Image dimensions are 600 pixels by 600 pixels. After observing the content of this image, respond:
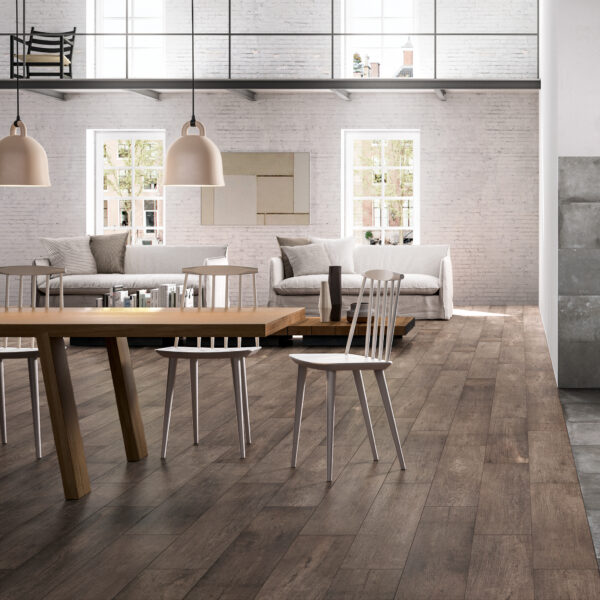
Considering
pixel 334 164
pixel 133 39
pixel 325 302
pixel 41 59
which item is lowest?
pixel 325 302

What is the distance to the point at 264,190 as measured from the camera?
1302 cm

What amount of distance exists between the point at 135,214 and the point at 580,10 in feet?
27.4

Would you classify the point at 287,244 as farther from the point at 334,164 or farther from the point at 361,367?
the point at 361,367

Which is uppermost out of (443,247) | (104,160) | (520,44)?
(520,44)

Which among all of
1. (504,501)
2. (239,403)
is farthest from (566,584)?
(239,403)

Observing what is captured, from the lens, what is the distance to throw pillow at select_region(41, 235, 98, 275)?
36.5 ft

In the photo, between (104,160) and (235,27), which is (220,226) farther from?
(235,27)

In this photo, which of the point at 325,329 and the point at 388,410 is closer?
the point at 388,410

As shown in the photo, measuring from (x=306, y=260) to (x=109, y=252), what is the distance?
2.29 m

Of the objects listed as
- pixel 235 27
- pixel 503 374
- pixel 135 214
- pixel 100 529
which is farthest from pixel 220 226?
pixel 100 529

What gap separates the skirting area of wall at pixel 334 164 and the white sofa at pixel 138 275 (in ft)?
5.27

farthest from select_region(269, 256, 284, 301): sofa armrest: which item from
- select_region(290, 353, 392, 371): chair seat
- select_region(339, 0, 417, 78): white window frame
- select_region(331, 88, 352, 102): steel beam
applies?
select_region(290, 353, 392, 371): chair seat

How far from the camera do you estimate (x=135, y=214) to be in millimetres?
13375

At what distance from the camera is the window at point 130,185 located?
43.7 ft
